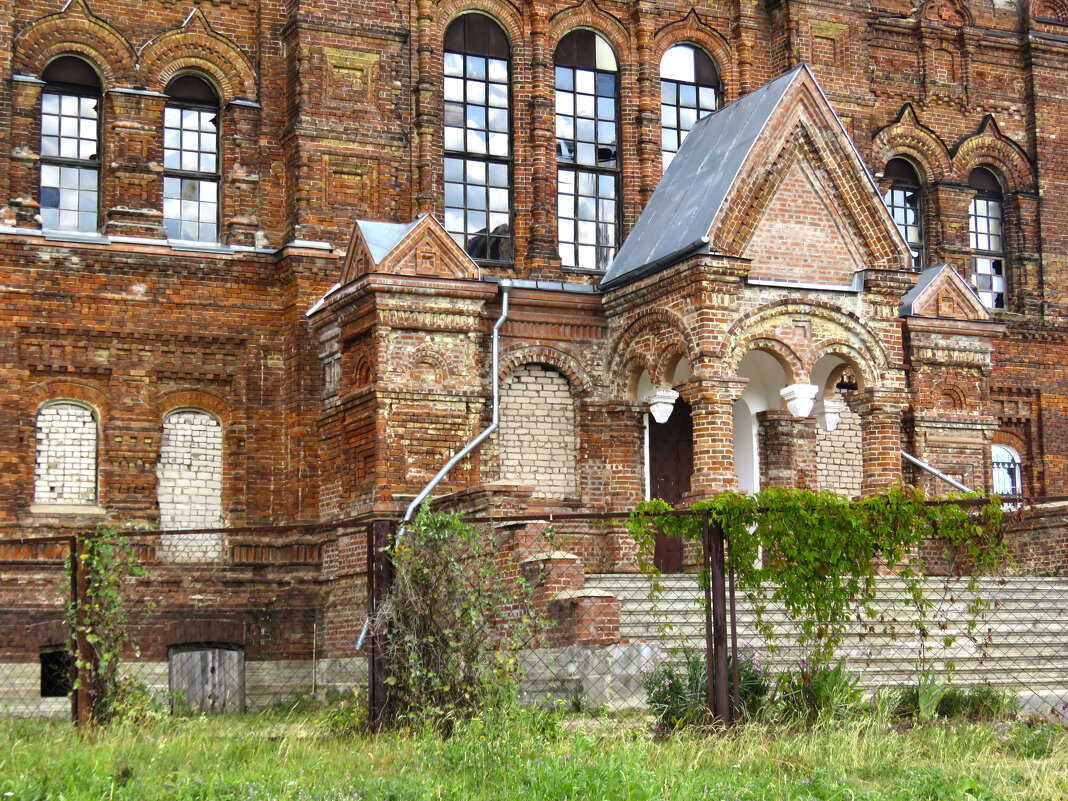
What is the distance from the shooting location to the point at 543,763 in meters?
9.66

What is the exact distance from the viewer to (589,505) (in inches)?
782

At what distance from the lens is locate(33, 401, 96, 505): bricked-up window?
18.8 m

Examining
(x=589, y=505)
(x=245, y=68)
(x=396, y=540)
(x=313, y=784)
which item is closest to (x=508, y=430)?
(x=589, y=505)

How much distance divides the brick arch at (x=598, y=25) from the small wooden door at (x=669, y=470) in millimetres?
5258

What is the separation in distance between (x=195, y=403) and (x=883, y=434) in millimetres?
8618

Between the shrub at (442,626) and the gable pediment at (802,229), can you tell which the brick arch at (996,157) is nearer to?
the gable pediment at (802,229)

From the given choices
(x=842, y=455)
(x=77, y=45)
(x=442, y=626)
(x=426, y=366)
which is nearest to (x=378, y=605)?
(x=442, y=626)

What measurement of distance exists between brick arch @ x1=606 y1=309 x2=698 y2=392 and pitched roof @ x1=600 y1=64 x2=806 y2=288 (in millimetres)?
575

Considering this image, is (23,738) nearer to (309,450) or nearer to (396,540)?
(396,540)

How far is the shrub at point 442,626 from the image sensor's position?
449 inches

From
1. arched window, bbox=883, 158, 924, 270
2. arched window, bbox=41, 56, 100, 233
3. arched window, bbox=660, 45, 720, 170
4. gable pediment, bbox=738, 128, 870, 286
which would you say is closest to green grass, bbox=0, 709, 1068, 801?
gable pediment, bbox=738, 128, 870, 286

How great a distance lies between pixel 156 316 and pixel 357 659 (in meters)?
5.20

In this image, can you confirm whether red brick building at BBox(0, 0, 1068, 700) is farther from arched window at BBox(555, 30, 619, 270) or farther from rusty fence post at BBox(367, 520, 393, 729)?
rusty fence post at BBox(367, 520, 393, 729)

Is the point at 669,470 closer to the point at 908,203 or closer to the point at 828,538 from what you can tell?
the point at 908,203
